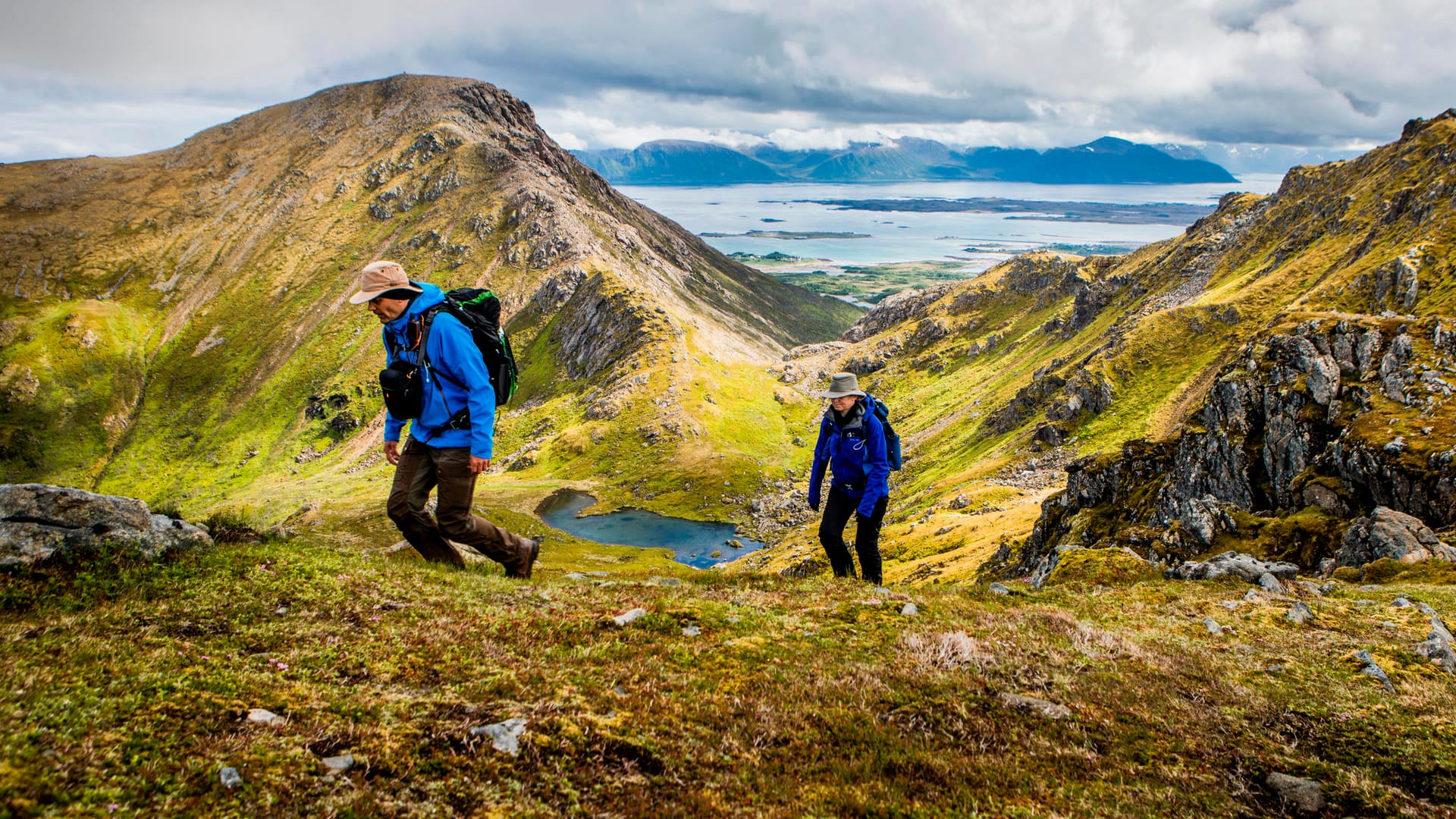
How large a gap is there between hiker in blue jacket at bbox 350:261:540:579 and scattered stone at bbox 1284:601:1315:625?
19.4m

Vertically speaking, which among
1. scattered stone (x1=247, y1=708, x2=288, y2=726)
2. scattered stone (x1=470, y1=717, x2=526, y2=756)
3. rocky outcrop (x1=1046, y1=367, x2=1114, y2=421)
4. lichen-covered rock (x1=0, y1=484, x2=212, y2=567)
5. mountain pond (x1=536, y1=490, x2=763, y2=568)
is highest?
lichen-covered rock (x1=0, y1=484, x2=212, y2=567)

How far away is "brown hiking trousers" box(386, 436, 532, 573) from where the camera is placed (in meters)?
13.6

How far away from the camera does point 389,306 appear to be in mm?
13336

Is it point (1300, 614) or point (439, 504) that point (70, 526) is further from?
point (1300, 614)

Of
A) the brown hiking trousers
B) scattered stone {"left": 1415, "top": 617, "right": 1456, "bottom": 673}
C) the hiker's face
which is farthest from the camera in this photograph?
the brown hiking trousers

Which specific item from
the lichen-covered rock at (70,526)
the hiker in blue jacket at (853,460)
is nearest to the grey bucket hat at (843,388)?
the hiker in blue jacket at (853,460)

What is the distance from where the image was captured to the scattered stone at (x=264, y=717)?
6996 millimetres

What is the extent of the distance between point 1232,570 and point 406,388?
25677mm

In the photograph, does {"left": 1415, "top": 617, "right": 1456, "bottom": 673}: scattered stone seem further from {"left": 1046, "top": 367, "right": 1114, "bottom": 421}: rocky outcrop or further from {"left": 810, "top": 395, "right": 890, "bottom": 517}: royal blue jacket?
{"left": 1046, "top": 367, "right": 1114, "bottom": 421}: rocky outcrop

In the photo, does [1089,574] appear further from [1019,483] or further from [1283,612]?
[1019,483]

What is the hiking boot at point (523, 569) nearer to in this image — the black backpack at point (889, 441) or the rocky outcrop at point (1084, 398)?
the black backpack at point (889, 441)

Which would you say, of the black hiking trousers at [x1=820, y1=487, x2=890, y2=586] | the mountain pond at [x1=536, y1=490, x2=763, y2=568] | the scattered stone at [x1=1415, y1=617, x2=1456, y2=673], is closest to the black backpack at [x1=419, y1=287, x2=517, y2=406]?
the black hiking trousers at [x1=820, y1=487, x2=890, y2=586]

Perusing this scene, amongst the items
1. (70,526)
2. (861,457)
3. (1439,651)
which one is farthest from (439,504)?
(1439,651)

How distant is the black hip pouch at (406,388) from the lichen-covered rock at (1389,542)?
34.0 m
